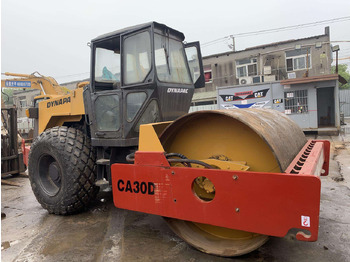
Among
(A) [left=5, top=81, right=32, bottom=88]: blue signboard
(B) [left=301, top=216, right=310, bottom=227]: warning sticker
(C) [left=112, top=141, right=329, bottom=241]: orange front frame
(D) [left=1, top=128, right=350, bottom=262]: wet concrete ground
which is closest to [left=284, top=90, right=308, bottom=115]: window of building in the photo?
(D) [left=1, top=128, right=350, bottom=262]: wet concrete ground

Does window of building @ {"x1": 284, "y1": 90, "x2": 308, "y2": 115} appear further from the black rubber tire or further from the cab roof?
the black rubber tire

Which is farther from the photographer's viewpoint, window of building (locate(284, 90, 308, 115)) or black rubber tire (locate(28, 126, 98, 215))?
window of building (locate(284, 90, 308, 115))

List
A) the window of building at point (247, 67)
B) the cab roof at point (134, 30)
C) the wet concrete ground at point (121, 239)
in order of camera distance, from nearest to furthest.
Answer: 1. the wet concrete ground at point (121, 239)
2. the cab roof at point (134, 30)
3. the window of building at point (247, 67)

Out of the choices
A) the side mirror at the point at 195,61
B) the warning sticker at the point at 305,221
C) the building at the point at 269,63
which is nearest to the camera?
the warning sticker at the point at 305,221

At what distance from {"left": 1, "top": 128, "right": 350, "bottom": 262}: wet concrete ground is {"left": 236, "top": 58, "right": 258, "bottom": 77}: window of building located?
52.8 feet

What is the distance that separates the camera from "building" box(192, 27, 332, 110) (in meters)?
17.1

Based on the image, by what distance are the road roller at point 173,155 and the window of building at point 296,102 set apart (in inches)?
369

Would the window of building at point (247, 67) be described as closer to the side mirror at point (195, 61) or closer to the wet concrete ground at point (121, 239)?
the wet concrete ground at point (121, 239)

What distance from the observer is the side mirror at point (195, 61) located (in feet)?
12.9

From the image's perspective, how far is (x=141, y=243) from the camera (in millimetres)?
2961

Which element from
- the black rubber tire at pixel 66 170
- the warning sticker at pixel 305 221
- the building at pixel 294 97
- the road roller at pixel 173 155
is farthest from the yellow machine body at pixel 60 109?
the building at pixel 294 97

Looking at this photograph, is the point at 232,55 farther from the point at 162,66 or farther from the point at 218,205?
the point at 218,205

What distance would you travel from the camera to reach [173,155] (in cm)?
263

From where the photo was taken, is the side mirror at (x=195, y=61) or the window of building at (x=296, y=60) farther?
the window of building at (x=296, y=60)
